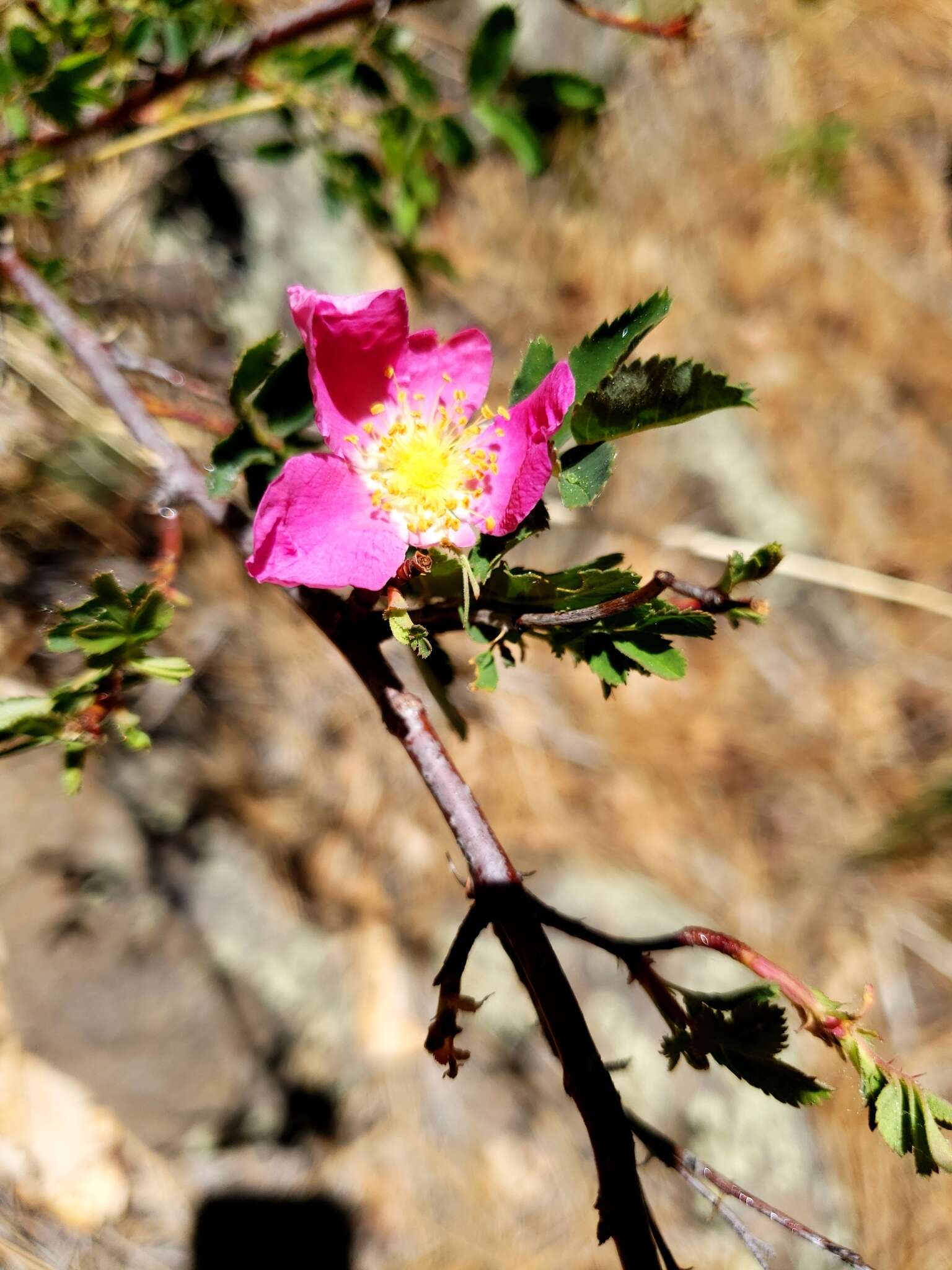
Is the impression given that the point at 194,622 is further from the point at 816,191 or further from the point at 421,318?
the point at 816,191

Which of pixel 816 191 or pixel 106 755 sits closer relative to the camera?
pixel 106 755

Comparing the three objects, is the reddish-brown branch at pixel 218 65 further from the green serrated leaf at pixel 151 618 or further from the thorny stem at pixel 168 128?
the green serrated leaf at pixel 151 618

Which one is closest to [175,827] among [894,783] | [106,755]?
[106,755]

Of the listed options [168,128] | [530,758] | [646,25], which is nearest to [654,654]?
[646,25]

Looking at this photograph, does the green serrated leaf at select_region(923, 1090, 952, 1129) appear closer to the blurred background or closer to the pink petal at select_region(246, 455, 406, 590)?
the pink petal at select_region(246, 455, 406, 590)

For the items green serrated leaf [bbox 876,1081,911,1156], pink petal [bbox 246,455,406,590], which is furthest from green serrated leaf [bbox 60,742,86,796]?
green serrated leaf [bbox 876,1081,911,1156]
